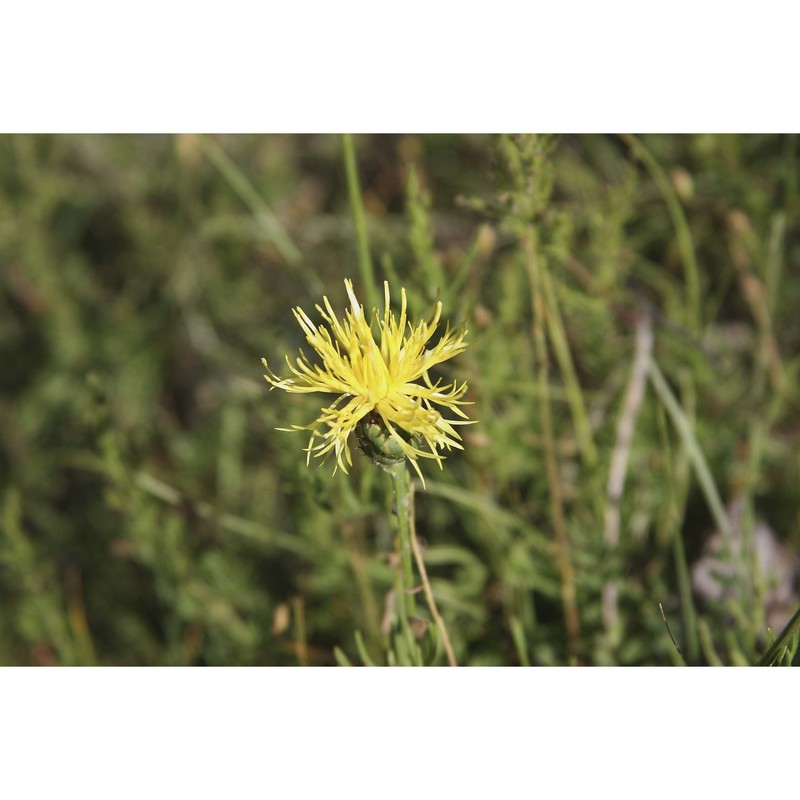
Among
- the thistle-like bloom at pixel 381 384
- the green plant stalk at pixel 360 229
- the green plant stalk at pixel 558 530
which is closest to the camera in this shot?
the thistle-like bloom at pixel 381 384

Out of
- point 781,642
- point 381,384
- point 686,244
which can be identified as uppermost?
point 686,244

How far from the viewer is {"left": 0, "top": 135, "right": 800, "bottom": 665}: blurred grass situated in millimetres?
1364

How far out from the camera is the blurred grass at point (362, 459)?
4.48ft

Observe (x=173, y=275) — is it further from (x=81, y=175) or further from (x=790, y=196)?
(x=790, y=196)

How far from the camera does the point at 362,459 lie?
41.0 inches

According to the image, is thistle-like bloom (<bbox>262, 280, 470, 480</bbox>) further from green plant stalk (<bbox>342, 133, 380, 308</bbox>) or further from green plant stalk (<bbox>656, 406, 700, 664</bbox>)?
green plant stalk (<bbox>656, 406, 700, 664</bbox>)

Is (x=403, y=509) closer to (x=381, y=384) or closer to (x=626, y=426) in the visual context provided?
(x=381, y=384)

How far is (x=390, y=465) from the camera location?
2.69 feet

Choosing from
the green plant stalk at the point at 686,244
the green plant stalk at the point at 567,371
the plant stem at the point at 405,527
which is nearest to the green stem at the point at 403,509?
the plant stem at the point at 405,527

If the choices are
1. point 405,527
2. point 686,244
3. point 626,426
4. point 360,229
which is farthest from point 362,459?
point 686,244

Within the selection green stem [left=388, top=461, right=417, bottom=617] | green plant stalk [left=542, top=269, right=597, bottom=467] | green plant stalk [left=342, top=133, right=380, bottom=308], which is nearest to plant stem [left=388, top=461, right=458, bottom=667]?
green stem [left=388, top=461, right=417, bottom=617]

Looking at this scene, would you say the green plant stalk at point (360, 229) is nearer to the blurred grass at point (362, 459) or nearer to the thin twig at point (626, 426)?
the blurred grass at point (362, 459)
